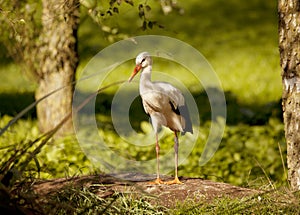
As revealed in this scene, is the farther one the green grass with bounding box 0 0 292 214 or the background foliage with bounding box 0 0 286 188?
the background foliage with bounding box 0 0 286 188

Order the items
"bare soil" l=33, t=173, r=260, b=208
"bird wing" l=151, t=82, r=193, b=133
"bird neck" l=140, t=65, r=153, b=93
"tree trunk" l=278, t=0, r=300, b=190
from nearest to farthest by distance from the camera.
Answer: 1. "bird neck" l=140, t=65, r=153, b=93
2. "bird wing" l=151, t=82, r=193, b=133
3. "bare soil" l=33, t=173, r=260, b=208
4. "tree trunk" l=278, t=0, r=300, b=190

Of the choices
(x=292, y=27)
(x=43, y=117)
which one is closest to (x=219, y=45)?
(x=43, y=117)

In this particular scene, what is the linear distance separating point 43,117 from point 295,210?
5208 mm

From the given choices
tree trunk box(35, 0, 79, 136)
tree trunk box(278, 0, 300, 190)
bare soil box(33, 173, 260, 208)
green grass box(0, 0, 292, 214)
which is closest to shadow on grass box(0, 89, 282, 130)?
green grass box(0, 0, 292, 214)

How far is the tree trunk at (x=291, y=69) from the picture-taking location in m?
5.88

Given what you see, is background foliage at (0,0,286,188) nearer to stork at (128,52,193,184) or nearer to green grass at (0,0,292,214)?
green grass at (0,0,292,214)

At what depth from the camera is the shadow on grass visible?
34.8ft

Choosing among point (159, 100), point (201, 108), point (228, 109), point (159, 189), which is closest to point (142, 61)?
point (159, 100)

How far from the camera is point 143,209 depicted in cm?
530

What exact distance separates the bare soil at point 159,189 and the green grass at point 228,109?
122mm

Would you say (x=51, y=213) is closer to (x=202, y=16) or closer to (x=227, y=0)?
(x=202, y=16)

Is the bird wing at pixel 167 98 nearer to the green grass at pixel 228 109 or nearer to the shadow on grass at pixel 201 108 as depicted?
the green grass at pixel 228 109

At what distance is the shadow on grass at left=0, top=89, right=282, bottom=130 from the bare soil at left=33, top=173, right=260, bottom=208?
4723 mm

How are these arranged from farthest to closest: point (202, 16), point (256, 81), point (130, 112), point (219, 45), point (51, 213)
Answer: point (202, 16) → point (219, 45) → point (256, 81) → point (130, 112) → point (51, 213)
